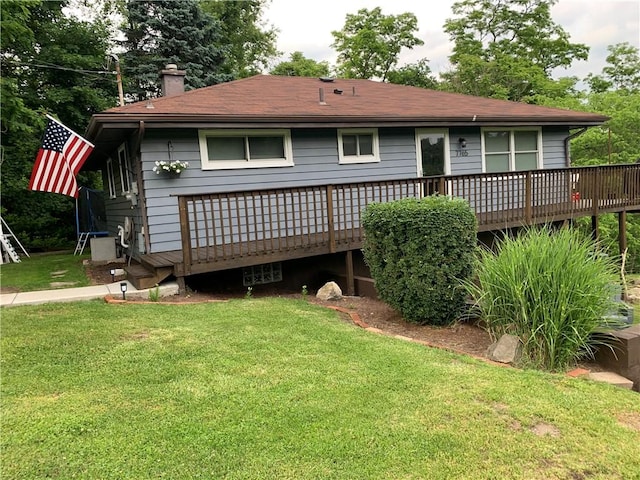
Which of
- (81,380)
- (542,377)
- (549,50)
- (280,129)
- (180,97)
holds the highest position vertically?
(549,50)

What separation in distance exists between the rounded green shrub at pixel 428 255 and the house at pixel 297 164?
2.10 metres

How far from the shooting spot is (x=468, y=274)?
480 centimetres

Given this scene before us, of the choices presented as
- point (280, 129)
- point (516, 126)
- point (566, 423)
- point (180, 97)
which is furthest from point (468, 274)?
point (516, 126)

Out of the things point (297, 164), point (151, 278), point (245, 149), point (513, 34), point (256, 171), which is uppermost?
point (513, 34)

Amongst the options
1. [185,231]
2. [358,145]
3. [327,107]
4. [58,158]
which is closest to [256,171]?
[327,107]

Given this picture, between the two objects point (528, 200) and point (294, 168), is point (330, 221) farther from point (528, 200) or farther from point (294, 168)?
point (528, 200)

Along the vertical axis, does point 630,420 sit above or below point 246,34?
below

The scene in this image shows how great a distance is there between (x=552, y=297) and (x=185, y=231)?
418 cm

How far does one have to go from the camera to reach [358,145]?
9234 millimetres

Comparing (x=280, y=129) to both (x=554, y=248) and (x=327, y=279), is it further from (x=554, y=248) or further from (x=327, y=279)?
(x=554, y=248)

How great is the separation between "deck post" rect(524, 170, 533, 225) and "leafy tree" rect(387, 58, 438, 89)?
61.8 ft

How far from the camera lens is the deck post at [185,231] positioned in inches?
227

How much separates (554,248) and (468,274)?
3.21 feet

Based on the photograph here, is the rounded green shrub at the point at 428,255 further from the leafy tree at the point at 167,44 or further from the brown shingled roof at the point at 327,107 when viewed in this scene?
the leafy tree at the point at 167,44
